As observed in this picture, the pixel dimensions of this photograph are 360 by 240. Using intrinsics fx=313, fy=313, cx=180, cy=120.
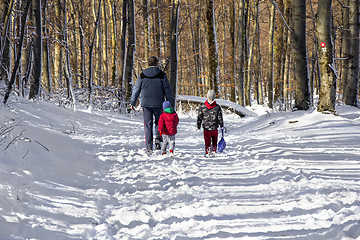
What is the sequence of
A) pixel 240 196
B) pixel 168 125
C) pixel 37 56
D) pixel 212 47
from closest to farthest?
pixel 240 196
pixel 168 125
pixel 37 56
pixel 212 47

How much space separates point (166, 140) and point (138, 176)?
6.46 ft

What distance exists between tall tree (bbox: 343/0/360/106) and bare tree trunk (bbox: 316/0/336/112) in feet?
12.6

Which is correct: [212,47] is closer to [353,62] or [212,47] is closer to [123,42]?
[123,42]

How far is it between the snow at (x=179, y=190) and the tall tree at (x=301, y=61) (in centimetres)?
261

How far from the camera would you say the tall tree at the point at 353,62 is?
1192cm

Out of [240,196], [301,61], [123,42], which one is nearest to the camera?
[240,196]

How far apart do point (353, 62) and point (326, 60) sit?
14.5 feet

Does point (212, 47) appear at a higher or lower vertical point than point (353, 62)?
higher

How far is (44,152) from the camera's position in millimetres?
5191

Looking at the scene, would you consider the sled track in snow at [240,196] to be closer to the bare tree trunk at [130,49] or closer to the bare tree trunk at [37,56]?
the bare tree trunk at [37,56]

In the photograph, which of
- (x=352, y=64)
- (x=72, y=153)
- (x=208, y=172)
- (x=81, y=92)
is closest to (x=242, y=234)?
(x=208, y=172)

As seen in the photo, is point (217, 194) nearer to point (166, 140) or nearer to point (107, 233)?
point (107, 233)

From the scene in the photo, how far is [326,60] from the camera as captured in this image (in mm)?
8578

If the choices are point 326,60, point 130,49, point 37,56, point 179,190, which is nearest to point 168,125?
point 179,190
